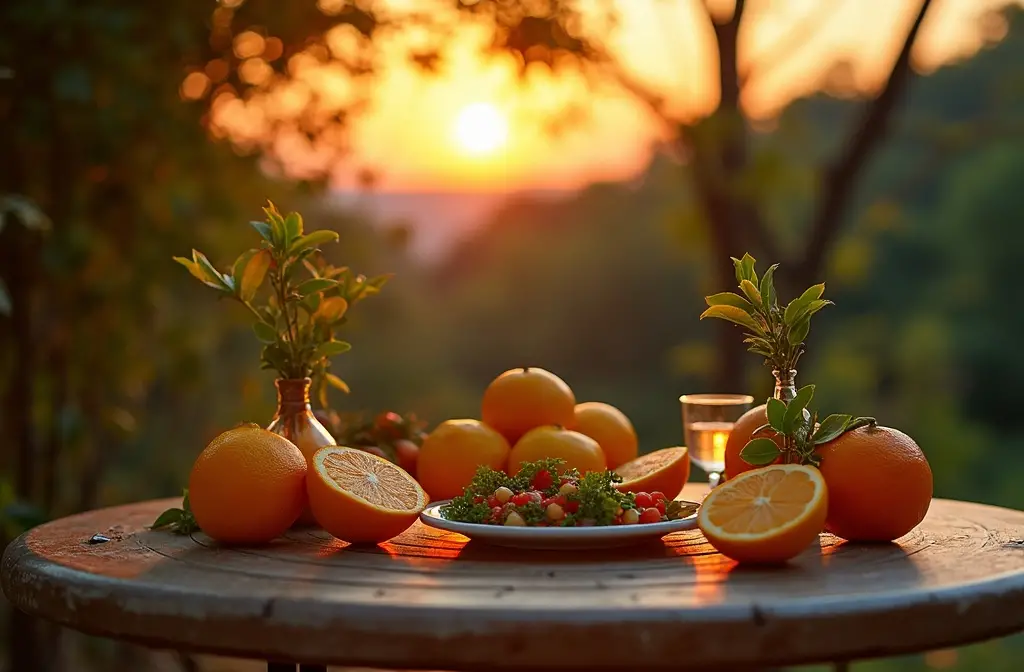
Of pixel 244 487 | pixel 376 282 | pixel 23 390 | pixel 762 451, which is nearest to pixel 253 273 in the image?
pixel 376 282

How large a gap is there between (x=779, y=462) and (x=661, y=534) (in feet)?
0.74

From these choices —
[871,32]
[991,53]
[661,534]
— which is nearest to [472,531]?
[661,534]

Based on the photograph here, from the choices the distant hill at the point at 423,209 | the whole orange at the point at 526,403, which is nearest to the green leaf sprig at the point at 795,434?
the whole orange at the point at 526,403

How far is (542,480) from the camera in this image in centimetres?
168

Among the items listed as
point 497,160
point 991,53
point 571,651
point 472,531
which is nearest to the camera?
point 571,651

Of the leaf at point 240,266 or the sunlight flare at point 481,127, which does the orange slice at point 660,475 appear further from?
the sunlight flare at point 481,127

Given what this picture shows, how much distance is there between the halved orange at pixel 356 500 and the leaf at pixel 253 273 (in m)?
0.31

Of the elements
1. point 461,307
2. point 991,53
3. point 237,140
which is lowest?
point 461,307

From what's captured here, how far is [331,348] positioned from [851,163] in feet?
8.11

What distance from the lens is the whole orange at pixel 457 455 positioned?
1872 mm

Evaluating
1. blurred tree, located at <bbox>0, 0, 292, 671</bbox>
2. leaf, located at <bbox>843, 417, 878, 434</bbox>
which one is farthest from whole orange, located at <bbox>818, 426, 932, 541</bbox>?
blurred tree, located at <bbox>0, 0, 292, 671</bbox>

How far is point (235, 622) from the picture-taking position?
1.26 m

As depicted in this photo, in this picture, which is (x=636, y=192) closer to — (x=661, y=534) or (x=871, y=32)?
(x=871, y=32)

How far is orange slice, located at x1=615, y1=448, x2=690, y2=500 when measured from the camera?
1.79m
